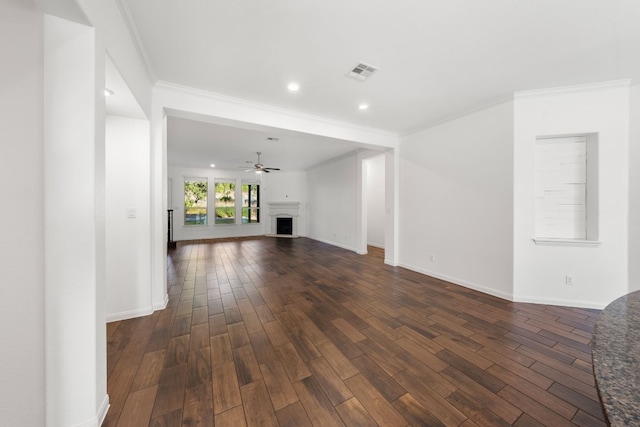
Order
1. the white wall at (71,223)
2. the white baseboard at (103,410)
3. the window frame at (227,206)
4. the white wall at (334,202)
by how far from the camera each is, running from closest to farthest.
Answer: the white wall at (71,223) → the white baseboard at (103,410) → the white wall at (334,202) → the window frame at (227,206)

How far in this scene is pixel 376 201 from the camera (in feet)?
23.9

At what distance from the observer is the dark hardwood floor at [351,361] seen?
1.39m

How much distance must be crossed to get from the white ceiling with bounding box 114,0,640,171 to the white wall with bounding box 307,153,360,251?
3.47 meters

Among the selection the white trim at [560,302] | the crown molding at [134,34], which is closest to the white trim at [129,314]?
the crown molding at [134,34]

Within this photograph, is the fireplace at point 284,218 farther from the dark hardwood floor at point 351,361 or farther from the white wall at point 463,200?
the dark hardwood floor at point 351,361

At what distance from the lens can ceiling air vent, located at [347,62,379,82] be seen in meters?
2.37

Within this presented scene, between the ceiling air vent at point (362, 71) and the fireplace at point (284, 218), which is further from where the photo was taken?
the fireplace at point (284, 218)

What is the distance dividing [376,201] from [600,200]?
4.82 metres

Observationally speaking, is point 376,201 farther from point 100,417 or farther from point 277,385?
point 100,417

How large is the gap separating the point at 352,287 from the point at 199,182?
294 inches

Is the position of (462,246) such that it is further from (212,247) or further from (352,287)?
(212,247)

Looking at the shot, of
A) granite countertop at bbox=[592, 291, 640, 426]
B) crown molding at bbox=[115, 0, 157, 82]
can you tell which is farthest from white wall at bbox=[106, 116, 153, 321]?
granite countertop at bbox=[592, 291, 640, 426]

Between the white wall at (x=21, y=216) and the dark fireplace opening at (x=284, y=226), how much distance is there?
26.0 ft

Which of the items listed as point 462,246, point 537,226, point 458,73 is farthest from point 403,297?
point 458,73
